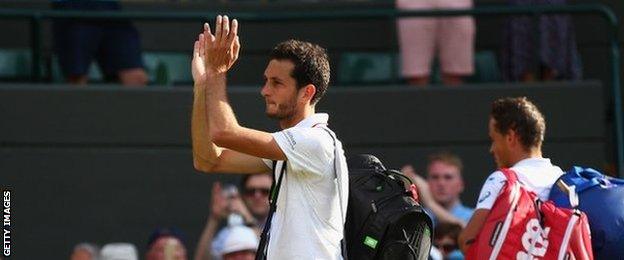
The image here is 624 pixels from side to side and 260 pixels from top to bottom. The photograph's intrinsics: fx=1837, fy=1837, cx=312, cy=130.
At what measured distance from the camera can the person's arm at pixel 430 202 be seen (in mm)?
11578

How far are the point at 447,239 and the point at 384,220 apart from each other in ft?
12.4

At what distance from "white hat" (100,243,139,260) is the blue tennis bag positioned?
3721 mm

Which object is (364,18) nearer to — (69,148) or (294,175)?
(69,148)

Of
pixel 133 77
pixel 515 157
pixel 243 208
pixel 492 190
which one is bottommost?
pixel 243 208

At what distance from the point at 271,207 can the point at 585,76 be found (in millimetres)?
6570

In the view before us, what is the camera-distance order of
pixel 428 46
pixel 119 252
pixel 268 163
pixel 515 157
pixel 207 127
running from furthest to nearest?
pixel 428 46, pixel 119 252, pixel 515 157, pixel 268 163, pixel 207 127

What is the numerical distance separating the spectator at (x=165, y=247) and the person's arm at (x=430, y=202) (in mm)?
1501

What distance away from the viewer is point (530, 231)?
27.3 feet

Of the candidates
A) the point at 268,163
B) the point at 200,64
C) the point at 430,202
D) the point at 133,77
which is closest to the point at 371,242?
the point at 268,163

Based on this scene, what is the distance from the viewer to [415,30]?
12.8 metres

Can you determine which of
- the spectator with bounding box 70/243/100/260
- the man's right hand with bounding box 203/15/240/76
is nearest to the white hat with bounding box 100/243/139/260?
the spectator with bounding box 70/243/100/260

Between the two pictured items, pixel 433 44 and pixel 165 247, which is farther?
pixel 433 44

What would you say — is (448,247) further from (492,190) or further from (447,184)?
(492,190)

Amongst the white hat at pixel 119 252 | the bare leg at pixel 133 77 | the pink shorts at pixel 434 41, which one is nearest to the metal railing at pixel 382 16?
the pink shorts at pixel 434 41
